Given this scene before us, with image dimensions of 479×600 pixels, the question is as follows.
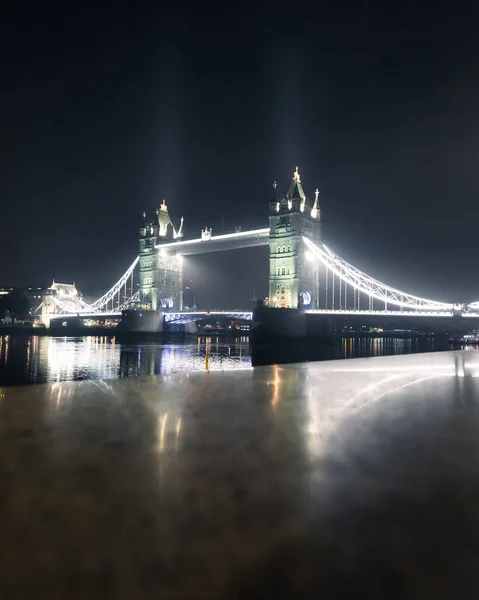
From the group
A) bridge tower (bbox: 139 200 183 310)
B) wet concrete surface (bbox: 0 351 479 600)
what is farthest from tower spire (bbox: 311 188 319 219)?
wet concrete surface (bbox: 0 351 479 600)

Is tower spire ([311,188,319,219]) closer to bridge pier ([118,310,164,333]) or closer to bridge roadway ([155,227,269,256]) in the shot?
bridge roadway ([155,227,269,256])

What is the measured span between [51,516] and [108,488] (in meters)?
0.37

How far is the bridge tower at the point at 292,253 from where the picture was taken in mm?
44844

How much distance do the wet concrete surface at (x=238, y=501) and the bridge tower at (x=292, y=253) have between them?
40.2 m

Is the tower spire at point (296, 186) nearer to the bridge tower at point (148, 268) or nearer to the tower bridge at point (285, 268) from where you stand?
the tower bridge at point (285, 268)

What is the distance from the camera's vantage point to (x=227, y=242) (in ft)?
172

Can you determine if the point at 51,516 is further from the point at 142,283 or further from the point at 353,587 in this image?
the point at 142,283

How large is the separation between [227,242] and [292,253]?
10.1 metres

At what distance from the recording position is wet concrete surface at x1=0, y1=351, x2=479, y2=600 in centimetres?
170

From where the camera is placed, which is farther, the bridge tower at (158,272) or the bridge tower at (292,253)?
the bridge tower at (158,272)

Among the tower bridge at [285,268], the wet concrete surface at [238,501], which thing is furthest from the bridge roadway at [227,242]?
the wet concrete surface at [238,501]

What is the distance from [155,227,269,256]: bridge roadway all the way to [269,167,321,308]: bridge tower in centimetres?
268

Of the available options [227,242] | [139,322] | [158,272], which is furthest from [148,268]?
[227,242]

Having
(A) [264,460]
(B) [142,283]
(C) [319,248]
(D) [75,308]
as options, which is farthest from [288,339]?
(D) [75,308]
